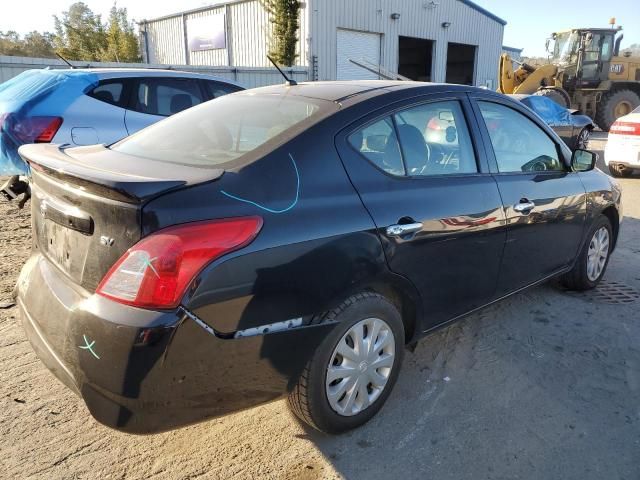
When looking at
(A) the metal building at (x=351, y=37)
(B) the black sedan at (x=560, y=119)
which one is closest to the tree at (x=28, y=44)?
(A) the metal building at (x=351, y=37)

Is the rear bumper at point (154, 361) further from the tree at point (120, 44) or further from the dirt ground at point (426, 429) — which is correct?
the tree at point (120, 44)

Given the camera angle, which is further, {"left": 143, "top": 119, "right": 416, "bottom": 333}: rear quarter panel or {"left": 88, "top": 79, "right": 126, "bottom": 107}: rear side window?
{"left": 88, "top": 79, "right": 126, "bottom": 107}: rear side window

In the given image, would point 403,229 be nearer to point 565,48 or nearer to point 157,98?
point 157,98

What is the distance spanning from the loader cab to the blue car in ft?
52.0

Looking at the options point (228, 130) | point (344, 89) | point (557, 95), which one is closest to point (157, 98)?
point (228, 130)

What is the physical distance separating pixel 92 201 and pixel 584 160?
350 cm

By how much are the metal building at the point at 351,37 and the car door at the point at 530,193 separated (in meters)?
17.1

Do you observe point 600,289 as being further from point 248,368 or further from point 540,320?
point 248,368

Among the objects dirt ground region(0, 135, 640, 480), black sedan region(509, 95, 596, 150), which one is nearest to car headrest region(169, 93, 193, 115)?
dirt ground region(0, 135, 640, 480)

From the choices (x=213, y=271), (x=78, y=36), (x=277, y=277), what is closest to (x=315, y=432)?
(x=277, y=277)

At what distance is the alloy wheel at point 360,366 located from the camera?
7.79 feet

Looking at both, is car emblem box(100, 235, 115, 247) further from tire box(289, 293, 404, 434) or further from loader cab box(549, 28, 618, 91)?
loader cab box(549, 28, 618, 91)

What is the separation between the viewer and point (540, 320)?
3.78 meters

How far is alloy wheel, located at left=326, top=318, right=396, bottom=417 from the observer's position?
2375 mm
